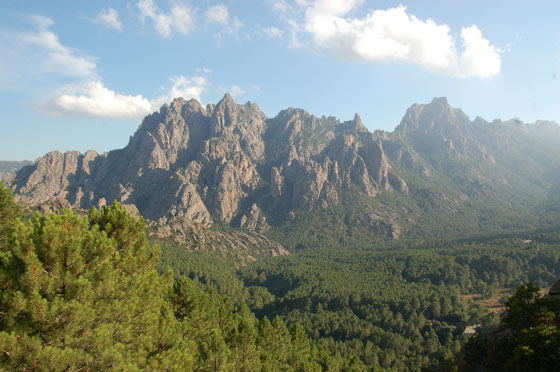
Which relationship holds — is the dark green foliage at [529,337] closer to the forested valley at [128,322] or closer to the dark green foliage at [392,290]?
the forested valley at [128,322]

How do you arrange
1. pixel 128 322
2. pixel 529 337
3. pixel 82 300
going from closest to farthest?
pixel 82 300 → pixel 529 337 → pixel 128 322

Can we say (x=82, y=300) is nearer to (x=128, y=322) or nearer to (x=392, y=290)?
(x=128, y=322)

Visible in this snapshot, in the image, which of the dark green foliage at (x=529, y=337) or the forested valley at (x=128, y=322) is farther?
the dark green foliage at (x=529, y=337)

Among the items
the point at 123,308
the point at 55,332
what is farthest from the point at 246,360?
the point at 55,332

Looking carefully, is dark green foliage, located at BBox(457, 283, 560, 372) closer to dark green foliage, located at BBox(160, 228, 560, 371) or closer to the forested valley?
the forested valley

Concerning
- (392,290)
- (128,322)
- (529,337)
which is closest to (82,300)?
(128,322)

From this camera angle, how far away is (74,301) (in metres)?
14.7

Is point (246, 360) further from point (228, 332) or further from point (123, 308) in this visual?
point (123, 308)

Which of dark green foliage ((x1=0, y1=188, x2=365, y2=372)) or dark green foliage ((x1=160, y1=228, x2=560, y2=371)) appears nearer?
dark green foliage ((x1=0, y1=188, x2=365, y2=372))

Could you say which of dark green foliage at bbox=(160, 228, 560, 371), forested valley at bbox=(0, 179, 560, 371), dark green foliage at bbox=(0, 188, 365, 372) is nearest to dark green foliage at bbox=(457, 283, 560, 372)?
forested valley at bbox=(0, 179, 560, 371)

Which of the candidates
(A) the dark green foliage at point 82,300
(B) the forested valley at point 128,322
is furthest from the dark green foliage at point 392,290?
(A) the dark green foliage at point 82,300

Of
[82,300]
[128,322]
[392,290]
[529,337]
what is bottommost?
[392,290]

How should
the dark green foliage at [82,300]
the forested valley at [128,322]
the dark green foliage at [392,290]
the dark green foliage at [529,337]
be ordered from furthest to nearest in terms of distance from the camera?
the dark green foliage at [392,290]
the dark green foliage at [529,337]
the forested valley at [128,322]
the dark green foliage at [82,300]

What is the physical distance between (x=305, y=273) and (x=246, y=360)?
143463mm
